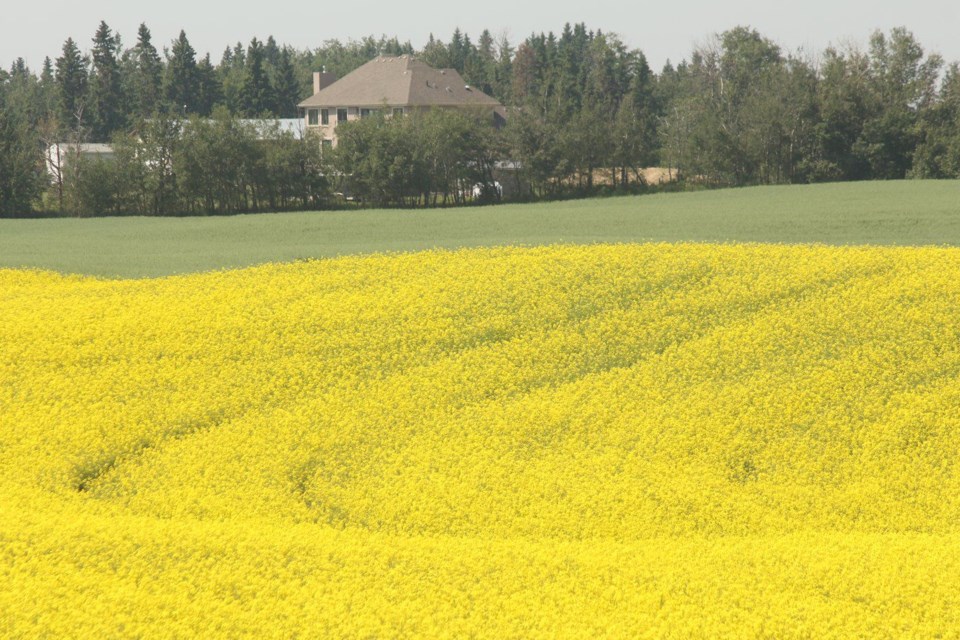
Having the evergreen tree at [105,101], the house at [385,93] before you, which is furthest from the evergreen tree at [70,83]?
the house at [385,93]

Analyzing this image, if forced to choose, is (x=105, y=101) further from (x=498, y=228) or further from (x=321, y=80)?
(x=498, y=228)

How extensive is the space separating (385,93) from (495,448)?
269 feet

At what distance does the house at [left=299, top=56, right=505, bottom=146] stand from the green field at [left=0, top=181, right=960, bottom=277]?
37.8 meters

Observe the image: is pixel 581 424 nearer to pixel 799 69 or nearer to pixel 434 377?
pixel 434 377

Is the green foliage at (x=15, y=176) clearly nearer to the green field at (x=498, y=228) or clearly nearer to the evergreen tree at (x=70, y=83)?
the green field at (x=498, y=228)

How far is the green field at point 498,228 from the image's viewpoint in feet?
105

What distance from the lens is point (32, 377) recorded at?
56.0 ft

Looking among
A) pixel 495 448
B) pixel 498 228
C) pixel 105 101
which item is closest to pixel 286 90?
pixel 105 101

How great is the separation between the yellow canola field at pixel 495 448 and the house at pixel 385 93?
70464 millimetres

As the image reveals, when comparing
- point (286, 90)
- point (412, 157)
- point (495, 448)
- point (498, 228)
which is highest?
point (286, 90)

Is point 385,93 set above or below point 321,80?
below

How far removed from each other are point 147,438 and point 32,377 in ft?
12.2

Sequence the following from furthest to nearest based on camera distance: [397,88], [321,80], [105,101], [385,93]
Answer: [105,101]
[321,80]
[397,88]
[385,93]

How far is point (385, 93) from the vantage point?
9219 centimetres
